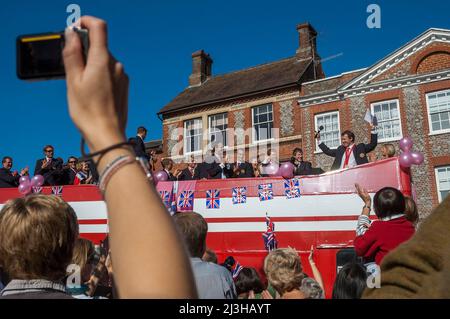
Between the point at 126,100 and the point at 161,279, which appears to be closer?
the point at 161,279

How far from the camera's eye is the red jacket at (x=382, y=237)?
345 centimetres

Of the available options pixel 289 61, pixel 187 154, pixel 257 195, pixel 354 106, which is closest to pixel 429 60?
pixel 354 106

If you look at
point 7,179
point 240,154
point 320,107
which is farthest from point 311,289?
point 240,154

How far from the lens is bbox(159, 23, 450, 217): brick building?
17955mm

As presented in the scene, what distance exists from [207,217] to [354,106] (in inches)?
562

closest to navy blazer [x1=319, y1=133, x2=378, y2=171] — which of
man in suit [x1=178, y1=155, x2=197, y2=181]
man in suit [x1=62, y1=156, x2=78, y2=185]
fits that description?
man in suit [x1=178, y1=155, x2=197, y2=181]

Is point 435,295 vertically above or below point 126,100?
below

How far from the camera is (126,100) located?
914mm

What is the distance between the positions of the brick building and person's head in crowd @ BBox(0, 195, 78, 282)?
1788 centimetres

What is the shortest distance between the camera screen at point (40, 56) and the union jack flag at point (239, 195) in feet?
22.7

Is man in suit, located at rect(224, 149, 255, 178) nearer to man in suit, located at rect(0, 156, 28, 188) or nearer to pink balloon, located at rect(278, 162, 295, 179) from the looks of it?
pink balloon, located at rect(278, 162, 295, 179)

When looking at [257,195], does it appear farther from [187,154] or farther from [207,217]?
[187,154]

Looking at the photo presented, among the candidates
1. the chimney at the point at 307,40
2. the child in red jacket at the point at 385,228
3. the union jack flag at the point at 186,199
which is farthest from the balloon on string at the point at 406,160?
the chimney at the point at 307,40
